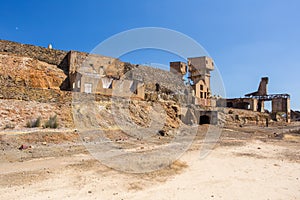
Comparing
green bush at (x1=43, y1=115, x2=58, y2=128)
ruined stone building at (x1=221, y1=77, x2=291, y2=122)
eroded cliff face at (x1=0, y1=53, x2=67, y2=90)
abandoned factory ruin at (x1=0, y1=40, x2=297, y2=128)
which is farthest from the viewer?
ruined stone building at (x1=221, y1=77, x2=291, y2=122)

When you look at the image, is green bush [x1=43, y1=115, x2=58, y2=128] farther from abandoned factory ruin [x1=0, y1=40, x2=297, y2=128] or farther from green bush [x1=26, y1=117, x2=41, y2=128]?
abandoned factory ruin [x1=0, y1=40, x2=297, y2=128]

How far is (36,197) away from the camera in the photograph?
5.00 metres

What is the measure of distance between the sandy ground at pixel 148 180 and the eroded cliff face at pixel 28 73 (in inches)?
533

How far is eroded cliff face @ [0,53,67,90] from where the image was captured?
19812 millimetres

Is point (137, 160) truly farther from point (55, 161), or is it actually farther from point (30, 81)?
point (30, 81)

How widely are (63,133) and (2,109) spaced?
3.79 metres

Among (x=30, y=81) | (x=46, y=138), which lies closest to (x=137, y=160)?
(x=46, y=138)

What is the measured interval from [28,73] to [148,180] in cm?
1847

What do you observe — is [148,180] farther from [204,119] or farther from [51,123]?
[204,119]

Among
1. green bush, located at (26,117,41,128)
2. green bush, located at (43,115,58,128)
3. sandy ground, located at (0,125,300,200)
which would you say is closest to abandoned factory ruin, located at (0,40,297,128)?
green bush, located at (26,117,41,128)

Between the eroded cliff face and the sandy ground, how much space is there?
13539 millimetres

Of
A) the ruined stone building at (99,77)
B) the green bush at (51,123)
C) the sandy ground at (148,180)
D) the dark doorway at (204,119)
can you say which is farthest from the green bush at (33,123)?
the dark doorway at (204,119)

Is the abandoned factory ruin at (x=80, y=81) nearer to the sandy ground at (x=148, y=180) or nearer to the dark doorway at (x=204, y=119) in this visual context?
the dark doorway at (x=204, y=119)

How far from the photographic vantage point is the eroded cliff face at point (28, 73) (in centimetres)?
1981
